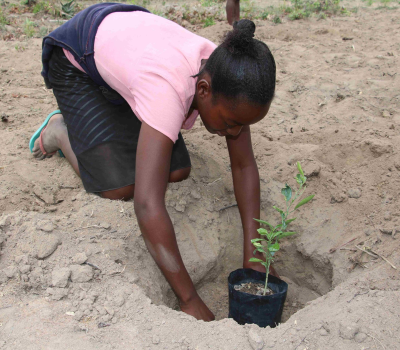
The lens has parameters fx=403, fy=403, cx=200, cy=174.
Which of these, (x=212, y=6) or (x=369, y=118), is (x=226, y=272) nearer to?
(x=369, y=118)

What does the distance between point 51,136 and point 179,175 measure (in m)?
0.92

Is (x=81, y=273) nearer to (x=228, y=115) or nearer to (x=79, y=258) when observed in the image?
(x=79, y=258)

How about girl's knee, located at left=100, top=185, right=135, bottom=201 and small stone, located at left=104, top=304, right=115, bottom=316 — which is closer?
small stone, located at left=104, top=304, right=115, bottom=316

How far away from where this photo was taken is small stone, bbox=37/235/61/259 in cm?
177

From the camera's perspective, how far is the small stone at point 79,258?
1771 mm

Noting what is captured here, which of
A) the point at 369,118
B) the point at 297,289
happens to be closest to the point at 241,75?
the point at 297,289

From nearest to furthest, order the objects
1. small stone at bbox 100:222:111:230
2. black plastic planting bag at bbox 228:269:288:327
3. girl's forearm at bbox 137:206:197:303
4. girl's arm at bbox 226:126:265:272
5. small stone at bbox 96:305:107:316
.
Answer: small stone at bbox 96:305:107:316 → girl's forearm at bbox 137:206:197:303 → black plastic planting bag at bbox 228:269:288:327 → small stone at bbox 100:222:111:230 → girl's arm at bbox 226:126:265:272

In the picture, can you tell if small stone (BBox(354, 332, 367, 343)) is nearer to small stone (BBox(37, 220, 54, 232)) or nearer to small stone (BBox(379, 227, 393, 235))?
small stone (BBox(379, 227, 393, 235))

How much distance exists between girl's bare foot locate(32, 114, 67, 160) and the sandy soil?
81 millimetres

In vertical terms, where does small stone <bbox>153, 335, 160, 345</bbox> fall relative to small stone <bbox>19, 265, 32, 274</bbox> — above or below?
below

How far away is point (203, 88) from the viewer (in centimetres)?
180

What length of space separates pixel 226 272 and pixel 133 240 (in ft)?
2.55

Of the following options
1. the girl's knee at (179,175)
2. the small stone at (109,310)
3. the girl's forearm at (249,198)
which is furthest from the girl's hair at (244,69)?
the small stone at (109,310)

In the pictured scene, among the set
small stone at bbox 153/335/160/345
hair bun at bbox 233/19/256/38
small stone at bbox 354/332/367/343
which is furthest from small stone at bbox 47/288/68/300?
hair bun at bbox 233/19/256/38
